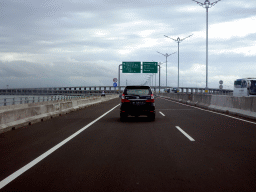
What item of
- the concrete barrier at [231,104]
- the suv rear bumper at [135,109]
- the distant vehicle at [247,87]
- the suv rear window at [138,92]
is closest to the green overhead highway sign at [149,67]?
the distant vehicle at [247,87]

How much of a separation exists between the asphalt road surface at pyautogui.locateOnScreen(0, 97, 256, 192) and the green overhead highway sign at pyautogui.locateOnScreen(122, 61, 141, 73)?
147ft

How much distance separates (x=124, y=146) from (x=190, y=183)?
323 cm

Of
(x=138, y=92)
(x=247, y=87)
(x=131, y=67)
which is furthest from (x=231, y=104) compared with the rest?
(x=131, y=67)

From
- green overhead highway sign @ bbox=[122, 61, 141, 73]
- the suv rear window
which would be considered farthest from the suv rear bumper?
green overhead highway sign @ bbox=[122, 61, 141, 73]

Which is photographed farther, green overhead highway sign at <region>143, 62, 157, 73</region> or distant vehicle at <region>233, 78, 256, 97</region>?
green overhead highway sign at <region>143, 62, 157, 73</region>

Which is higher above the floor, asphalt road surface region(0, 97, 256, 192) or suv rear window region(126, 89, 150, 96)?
suv rear window region(126, 89, 150, 96)

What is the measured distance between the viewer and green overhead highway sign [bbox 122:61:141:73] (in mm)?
53906

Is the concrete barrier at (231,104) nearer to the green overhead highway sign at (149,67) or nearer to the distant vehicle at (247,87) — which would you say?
the distant vehicle at (247,87)

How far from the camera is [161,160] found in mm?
6109

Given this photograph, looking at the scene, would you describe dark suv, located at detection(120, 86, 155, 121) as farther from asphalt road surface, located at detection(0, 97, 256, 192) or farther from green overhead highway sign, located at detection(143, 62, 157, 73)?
green overhead highway sign, located at detection(143, 62, 157, 73)

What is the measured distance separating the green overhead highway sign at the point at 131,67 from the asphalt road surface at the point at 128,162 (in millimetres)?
44684

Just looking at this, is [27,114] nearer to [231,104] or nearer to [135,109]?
[135,109]

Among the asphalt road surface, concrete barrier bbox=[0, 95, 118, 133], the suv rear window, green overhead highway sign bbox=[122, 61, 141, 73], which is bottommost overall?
the asphalt road surface

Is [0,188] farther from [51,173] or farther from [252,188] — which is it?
[252,188]
